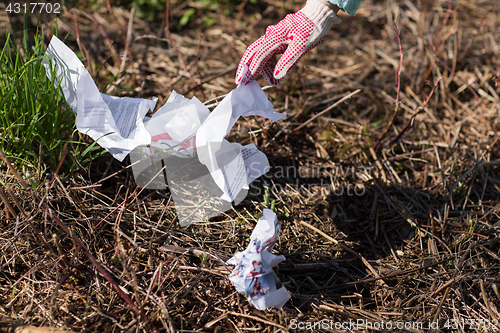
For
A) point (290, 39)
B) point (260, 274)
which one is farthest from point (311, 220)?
point (290, 39)

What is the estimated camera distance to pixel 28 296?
1.21 meters

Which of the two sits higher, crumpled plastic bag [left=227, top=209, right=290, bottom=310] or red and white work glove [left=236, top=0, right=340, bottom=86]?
red and white work glove [left=236, top=0, right=340, bottom=86]

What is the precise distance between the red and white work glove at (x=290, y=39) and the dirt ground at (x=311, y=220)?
426 mm

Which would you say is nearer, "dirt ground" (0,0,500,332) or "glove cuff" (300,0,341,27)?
"dirt ground" (0,0,500,332)

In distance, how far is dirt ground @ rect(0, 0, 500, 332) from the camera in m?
1.24

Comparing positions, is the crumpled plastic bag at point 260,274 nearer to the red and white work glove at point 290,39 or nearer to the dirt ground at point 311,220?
the dirt ground at point 311,220

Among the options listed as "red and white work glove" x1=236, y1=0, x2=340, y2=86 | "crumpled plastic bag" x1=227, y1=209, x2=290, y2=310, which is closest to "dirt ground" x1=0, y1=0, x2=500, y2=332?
"crumpled plastic bag" x1=227, y1=209, x2=290, y2=310

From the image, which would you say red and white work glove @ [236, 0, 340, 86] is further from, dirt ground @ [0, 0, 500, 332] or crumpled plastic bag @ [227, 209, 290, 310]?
crumpled plastic bag @ [227, 209, 290, 310]

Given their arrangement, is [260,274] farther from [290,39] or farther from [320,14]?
[320,14]

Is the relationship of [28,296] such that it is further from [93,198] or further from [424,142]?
[424,142]

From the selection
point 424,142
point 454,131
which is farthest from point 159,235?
point 454,131

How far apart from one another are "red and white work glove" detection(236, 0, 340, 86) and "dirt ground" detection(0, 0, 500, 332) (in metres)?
0.43

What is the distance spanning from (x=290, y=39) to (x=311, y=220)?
33.1 inches

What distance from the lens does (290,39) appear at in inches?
57.5
